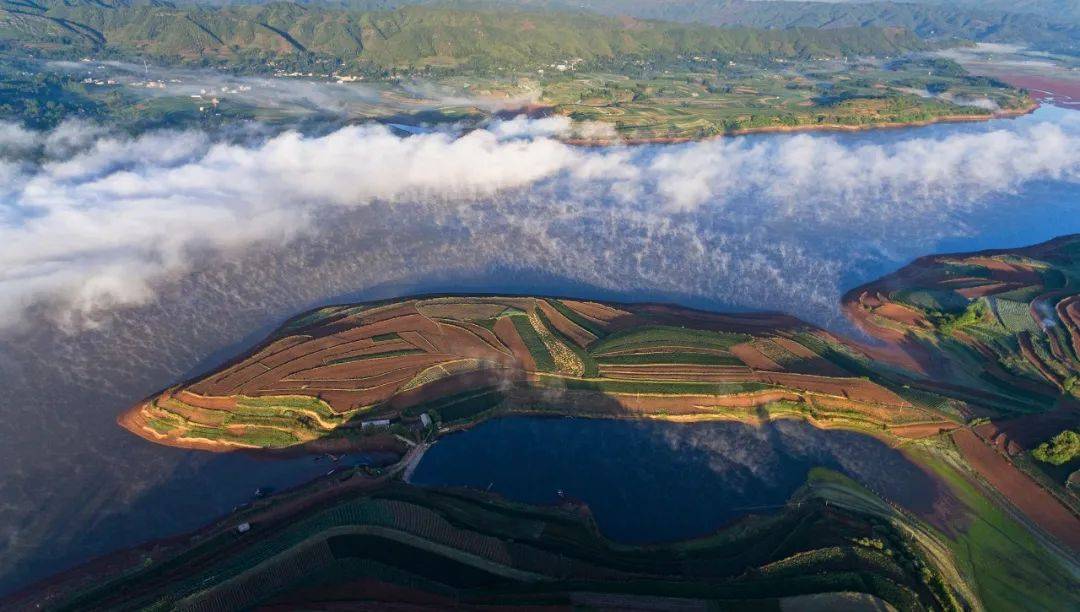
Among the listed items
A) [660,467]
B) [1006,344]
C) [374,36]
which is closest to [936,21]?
[374,36]

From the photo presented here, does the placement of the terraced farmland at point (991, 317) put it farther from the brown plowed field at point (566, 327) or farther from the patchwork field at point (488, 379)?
the brown plowed field at point (566, 327)

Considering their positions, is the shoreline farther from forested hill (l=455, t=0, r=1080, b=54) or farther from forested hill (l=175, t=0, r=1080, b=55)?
forested hill (l=455, t=0, r=1080, b=54)

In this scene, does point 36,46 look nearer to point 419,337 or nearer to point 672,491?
point 419,337

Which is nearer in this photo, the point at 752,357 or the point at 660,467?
the point at 660,467

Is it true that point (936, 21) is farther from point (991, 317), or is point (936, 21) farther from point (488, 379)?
point (488, 379)

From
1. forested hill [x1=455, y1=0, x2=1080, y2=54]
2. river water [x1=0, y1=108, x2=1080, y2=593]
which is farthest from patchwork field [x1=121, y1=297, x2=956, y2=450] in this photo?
forested hill [x1=455, y1=0, x2=1080, y2=54]

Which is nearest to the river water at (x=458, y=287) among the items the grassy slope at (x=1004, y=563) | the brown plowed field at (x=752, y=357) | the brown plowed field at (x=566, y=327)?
the brown plowed field at (x=566, y=327)
